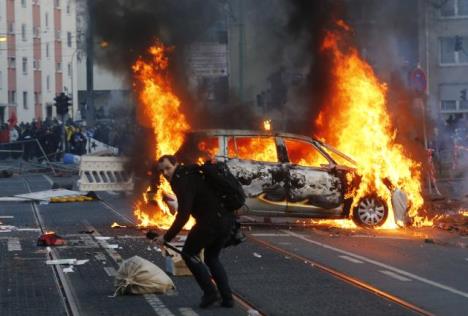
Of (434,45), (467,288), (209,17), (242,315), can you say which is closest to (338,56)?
(209,17)

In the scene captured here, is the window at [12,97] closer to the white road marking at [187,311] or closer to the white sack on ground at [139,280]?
the white sack on ground at [139,280]

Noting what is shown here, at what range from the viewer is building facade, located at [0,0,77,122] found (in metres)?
79.3

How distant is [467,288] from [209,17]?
1452 cm

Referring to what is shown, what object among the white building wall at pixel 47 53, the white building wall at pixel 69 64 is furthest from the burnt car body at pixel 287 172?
the white building wall at pixel 47 53

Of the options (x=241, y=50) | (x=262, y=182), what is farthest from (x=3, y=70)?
(x=262, y=182)

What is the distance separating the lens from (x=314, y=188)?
1694 cm

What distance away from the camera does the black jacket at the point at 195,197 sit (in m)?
9.47

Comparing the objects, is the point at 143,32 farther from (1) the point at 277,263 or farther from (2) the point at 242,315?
(2) the point at 242,315

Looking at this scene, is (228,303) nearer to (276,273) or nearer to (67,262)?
(276,273)

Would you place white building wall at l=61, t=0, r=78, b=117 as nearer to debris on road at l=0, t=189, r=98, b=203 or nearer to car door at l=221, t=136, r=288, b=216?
debris on road at l=0, t=189, r=98, b=203

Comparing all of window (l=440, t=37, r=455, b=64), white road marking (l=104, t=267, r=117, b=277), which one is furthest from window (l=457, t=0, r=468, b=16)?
white road marking (l=104, t=267, r=117, b=277)

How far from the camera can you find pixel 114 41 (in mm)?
21312

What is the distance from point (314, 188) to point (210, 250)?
24.4 ft

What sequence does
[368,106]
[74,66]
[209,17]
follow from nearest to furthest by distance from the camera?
[368,106] → [209,17] → [74,66]
